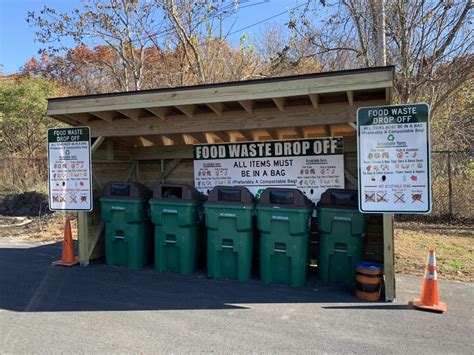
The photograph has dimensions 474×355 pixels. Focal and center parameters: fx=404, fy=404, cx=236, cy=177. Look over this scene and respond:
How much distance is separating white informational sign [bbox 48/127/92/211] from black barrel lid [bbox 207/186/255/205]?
213 cm

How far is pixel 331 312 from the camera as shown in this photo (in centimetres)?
453

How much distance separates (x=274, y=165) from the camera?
22.1ft

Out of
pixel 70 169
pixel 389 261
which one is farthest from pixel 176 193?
pixel 389 261

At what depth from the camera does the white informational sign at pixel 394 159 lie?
15.1ft

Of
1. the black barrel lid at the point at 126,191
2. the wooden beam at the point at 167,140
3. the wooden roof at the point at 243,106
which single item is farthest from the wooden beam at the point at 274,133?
the black barrel lid at the point at 126,191

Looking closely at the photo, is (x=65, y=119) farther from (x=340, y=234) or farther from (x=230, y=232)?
(x=340, y=234)

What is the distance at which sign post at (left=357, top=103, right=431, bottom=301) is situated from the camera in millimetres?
4605

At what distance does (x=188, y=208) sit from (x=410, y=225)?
6213mm

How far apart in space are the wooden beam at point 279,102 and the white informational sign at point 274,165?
3.91ft

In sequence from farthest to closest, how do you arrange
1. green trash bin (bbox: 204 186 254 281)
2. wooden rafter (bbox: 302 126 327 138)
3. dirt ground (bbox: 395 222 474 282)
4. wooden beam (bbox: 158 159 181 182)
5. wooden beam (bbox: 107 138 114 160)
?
wooden beam (bbox: 158 159 181 182), wooden beam (bbox: 107 138 114 160), wooden rafter (bbox: 302 126 327 138), dirt ground (bbox: 395 222 474 282), green trash bin (bbox: 204 186 254 281)

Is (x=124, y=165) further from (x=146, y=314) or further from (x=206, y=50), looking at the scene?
(x=206, y=50)

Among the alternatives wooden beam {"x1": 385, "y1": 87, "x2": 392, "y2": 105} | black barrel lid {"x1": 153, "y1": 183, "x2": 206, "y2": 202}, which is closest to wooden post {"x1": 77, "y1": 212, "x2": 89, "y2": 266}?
black barrel lid {"x1": 153, "y1": 183, "x2": 206, "y2": 202}

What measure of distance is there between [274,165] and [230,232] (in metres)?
1.58

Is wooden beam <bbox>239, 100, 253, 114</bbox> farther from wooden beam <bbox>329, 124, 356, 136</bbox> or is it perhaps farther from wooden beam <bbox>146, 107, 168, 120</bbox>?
wooden beam <bbox>329, 124, 356, 136</bbox>
